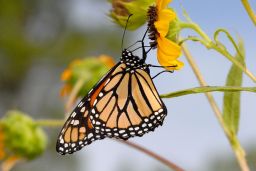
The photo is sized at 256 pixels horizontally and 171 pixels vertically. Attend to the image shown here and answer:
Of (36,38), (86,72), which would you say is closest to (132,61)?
(86,72)

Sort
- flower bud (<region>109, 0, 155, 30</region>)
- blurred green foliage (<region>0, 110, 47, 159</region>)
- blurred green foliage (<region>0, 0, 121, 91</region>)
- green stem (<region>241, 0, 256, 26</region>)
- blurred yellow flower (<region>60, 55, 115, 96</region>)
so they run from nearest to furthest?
green stem (<region>241, 0, 256, 26</region>), flower bud (<region>109, 0, 155, 30</region>), blurred green foliage (<region>0, 110, 47, 159</region>), blurred yellow flower (<region>60, 55, 115, 96</region>), blurred green foliage (<region>0, 0, 121, 91</region>)

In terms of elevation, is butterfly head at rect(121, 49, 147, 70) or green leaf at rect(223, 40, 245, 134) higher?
butterfly head at rect(121, 49, 147, 70)

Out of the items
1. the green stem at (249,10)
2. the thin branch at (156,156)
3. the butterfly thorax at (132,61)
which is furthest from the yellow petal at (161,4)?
the butterfly thorax at (132,61)

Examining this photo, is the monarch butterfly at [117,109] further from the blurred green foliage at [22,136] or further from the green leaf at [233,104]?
the blurred green foliage at [22,136]

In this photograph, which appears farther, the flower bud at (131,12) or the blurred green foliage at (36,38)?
the blurred green foliage at (36,38)

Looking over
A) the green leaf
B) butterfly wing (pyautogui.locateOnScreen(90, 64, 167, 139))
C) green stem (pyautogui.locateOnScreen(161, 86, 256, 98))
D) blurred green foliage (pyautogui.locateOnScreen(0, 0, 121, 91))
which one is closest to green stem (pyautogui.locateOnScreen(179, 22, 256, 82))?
green stem (pyautogui.locateOnScreen(161, 86, 256, 98))

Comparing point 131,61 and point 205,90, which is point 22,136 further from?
point 205,90

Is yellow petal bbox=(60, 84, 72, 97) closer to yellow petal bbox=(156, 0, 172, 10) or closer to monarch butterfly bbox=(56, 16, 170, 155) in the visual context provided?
monarch butterfly bbox=(56, 16, 170, 155)
